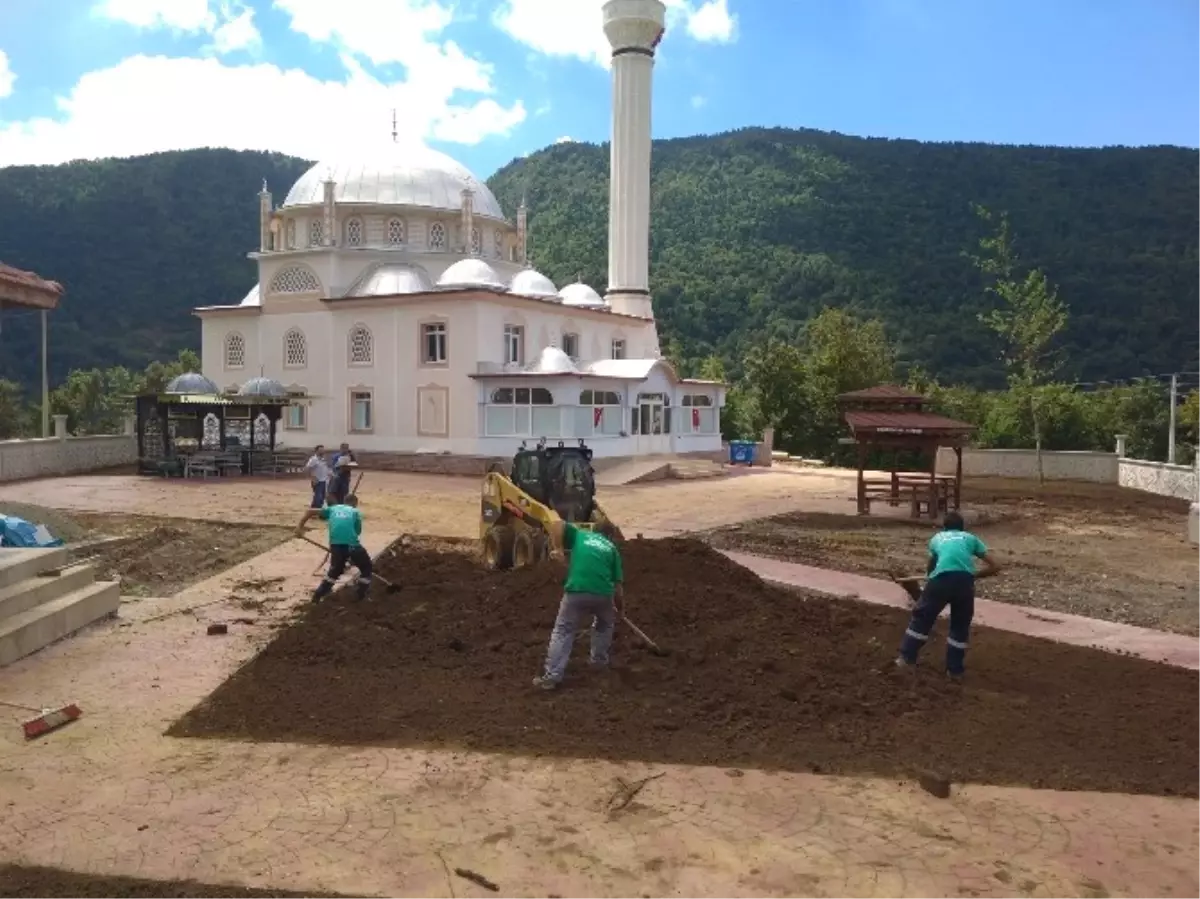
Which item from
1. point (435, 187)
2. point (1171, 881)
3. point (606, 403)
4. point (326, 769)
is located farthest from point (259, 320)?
point (1171, 881)

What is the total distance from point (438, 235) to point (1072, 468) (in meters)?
23.5

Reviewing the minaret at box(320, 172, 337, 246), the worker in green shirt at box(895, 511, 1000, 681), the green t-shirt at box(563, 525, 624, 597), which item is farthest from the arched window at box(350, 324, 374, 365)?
the worker in green shirt at box(895, 511, 1000, 681)

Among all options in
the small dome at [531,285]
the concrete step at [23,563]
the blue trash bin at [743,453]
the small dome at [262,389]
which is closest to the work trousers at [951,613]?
the concrete step at [23,563]

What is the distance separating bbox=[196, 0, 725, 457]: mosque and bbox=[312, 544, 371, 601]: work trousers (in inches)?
720

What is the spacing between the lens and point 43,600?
8.62m

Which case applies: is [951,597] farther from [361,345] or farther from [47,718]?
[361,345]

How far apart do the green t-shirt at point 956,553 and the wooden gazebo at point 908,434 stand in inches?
453

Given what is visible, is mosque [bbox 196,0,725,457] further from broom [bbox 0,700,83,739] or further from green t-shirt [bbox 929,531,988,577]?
broom [bbox 0,700,83,739]

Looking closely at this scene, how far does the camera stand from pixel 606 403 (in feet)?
98.2

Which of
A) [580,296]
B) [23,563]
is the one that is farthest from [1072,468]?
[23,563]

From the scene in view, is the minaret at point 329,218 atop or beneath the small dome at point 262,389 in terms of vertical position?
atop

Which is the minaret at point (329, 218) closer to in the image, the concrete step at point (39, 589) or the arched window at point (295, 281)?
the arched window at point (295, 281)

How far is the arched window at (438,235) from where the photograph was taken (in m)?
35.1

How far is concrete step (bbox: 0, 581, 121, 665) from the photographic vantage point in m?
7.68
